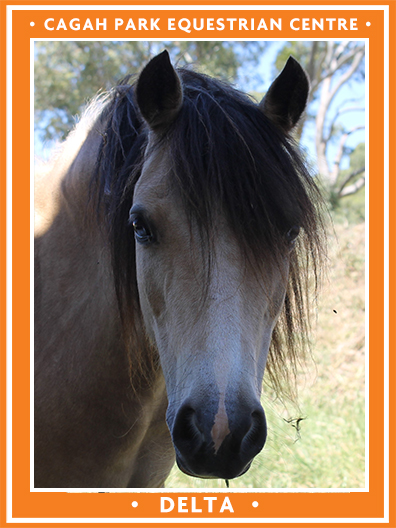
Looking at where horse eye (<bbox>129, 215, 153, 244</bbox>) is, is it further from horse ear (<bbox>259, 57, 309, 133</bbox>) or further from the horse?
horse ear (<bbox>259, 57, 309, 133</bbox>)

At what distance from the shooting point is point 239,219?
68.9 inches

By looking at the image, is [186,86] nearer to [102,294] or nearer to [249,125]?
[249,125]

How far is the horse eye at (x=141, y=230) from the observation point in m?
1.87

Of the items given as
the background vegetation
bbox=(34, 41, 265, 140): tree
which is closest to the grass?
the background vegetation

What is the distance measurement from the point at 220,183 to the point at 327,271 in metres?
0.91

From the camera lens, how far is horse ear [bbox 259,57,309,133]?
2.01m

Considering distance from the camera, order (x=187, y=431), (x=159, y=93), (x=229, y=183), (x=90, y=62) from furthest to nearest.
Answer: (x=90, y=62) → (x=159, y=93) → (x=229, y=183) → (x=187, y=431)

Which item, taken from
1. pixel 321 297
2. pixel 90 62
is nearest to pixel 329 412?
pixel 321 297

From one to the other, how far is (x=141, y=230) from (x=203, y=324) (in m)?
0.53

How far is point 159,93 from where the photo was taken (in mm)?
2016

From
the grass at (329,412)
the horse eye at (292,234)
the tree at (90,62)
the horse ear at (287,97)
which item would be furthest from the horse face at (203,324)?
the tree at (90,62)

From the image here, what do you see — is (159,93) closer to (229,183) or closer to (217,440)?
(229,183)

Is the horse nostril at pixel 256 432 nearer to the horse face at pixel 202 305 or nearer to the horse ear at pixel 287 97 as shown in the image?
the horse face at pixel 202 305
